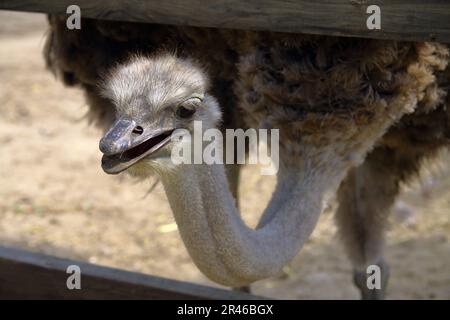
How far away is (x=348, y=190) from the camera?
4.48m

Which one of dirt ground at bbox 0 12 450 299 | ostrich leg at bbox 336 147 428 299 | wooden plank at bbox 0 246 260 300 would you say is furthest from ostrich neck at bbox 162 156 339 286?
dirt ground at bbox 0 12 450 299

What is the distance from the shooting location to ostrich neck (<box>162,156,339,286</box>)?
250 centimetres

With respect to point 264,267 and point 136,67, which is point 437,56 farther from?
point 136,67

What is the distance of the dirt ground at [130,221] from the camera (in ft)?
17.0

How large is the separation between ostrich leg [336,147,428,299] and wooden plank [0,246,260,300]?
132 centimetres

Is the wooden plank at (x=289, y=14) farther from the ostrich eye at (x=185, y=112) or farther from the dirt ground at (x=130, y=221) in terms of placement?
the dirt ground at (x=130, y=221)

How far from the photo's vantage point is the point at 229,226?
2617 millimetres

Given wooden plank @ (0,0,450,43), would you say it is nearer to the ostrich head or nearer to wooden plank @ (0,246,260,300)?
the ostrich head

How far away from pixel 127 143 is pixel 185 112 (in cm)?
29

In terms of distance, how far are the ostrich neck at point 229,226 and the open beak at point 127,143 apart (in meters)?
0.13

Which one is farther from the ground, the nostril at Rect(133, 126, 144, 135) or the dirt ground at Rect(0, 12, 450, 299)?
the dirt ground at Rect(0, 12, 450, 299)

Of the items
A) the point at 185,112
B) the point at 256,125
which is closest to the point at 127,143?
the point at 185,112
